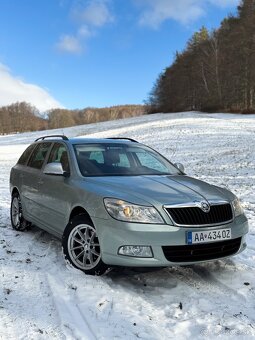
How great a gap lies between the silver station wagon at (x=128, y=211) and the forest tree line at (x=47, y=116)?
9442 centimetres

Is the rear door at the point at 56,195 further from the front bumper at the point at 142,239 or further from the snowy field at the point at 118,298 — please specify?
the front bumper at the point at 142,239

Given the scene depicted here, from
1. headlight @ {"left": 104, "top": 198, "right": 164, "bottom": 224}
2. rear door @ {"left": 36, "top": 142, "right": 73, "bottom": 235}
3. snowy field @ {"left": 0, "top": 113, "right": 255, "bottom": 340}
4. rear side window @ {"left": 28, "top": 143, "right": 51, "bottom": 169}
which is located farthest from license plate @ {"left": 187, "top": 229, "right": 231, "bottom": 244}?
rear side window @ {"left": 28, "top": 143, "right": 51, "bottom": 169}

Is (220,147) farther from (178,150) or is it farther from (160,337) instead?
(160,337)

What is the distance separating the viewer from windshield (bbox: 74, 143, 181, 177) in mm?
5578

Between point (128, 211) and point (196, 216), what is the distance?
72 centimetres

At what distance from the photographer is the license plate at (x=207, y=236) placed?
14.3 feet

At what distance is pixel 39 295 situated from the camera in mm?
4238

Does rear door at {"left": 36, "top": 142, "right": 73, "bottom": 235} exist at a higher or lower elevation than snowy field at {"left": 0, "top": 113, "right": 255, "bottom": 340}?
higher

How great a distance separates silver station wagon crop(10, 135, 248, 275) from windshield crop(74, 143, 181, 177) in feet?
0.04

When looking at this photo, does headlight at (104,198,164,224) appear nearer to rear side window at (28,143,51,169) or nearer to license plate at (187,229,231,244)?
license plate at (187,229,231,244)

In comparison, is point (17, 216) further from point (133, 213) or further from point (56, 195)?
point (133, 213)

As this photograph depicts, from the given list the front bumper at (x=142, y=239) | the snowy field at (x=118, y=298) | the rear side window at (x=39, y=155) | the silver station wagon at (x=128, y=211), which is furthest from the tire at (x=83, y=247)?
the rear side window at (x=39, y=155)

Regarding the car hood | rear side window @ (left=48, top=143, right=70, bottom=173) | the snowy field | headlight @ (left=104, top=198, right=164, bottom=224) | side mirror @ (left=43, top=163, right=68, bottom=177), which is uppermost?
rear side window @ (left=48, top=143, right=70, bottom=173)

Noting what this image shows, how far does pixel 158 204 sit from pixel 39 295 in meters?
1.52
